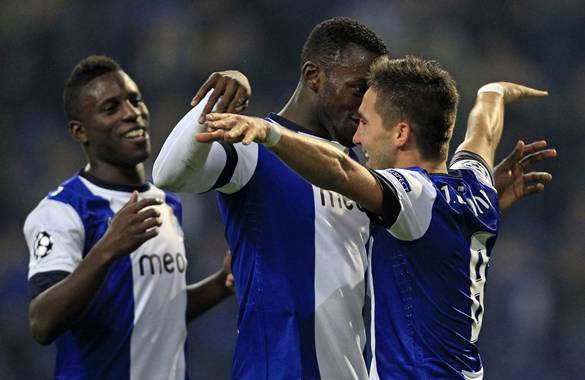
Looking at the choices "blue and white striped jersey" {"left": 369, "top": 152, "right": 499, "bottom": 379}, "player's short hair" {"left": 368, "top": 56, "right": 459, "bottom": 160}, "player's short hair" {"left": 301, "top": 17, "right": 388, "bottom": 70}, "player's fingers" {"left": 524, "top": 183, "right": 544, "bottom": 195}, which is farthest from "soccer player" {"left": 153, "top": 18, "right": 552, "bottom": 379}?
"player's fingers" {"left": 524, "top": 183, "right": 544, "bottom": 195}

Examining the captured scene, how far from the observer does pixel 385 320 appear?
11.4 ft

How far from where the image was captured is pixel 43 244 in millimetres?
4434

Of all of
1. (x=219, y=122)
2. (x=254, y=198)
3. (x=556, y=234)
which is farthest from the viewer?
(x=556, y=234)

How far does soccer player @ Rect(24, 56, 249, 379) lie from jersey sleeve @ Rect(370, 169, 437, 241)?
1.22 metres

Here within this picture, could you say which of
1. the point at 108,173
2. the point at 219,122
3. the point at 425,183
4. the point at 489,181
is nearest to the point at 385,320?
the point at 425,183

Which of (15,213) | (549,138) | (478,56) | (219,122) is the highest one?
(219,122)

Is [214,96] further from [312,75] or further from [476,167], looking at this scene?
[476,167]

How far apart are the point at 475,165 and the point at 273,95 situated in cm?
432

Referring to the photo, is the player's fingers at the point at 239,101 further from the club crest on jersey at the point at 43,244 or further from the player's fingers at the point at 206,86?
the club crest on jersey at the point at 43,244

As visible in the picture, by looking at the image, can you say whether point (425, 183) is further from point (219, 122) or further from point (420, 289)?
A: point (219, 122)

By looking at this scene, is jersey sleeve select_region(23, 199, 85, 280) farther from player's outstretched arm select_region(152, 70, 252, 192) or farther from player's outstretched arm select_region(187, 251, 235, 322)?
player's outstretched arm select_region(152, 70, 252, 192)

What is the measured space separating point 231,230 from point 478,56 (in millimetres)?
5211

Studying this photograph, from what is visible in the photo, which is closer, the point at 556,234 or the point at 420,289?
the point at 420,289

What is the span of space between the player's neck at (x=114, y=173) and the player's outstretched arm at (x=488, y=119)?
1681mm
